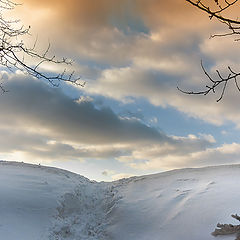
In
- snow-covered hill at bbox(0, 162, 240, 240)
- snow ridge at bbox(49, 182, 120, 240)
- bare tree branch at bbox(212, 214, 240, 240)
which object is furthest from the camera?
snow ridge at bbox(49, 182, 120, 240)

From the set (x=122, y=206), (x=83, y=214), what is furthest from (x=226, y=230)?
(x=83, y=214)

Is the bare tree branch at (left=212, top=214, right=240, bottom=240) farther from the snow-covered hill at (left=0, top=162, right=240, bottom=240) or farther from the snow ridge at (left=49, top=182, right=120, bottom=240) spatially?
the snow ridge at (left=49, top=182, right=120, bottom=240)

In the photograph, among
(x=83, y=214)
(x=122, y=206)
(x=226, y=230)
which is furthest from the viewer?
(x=83, y=214)

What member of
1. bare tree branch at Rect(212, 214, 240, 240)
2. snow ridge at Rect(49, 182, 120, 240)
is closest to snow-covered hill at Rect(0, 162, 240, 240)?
snow ridge at Rect(49, 182, 120, 240)

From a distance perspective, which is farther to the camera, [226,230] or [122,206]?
[122,206]

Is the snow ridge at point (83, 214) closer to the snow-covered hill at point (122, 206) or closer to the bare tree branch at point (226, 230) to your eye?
the snow-covered hill at point (122, 206)

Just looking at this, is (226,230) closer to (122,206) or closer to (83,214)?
(122,206)

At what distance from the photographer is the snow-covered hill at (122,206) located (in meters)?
9.88

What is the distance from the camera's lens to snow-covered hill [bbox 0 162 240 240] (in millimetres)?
9883

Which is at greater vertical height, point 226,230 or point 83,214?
point 83,214

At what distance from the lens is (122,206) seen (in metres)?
12.0

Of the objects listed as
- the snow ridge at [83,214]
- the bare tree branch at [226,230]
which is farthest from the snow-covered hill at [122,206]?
the bare tree branch at [226,230]

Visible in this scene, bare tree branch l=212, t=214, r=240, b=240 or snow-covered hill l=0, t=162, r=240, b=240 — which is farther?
snow-covered hill l=0, t=162, r=240, b=240

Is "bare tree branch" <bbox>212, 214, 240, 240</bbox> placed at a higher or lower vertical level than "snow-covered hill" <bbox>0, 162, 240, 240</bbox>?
lower
